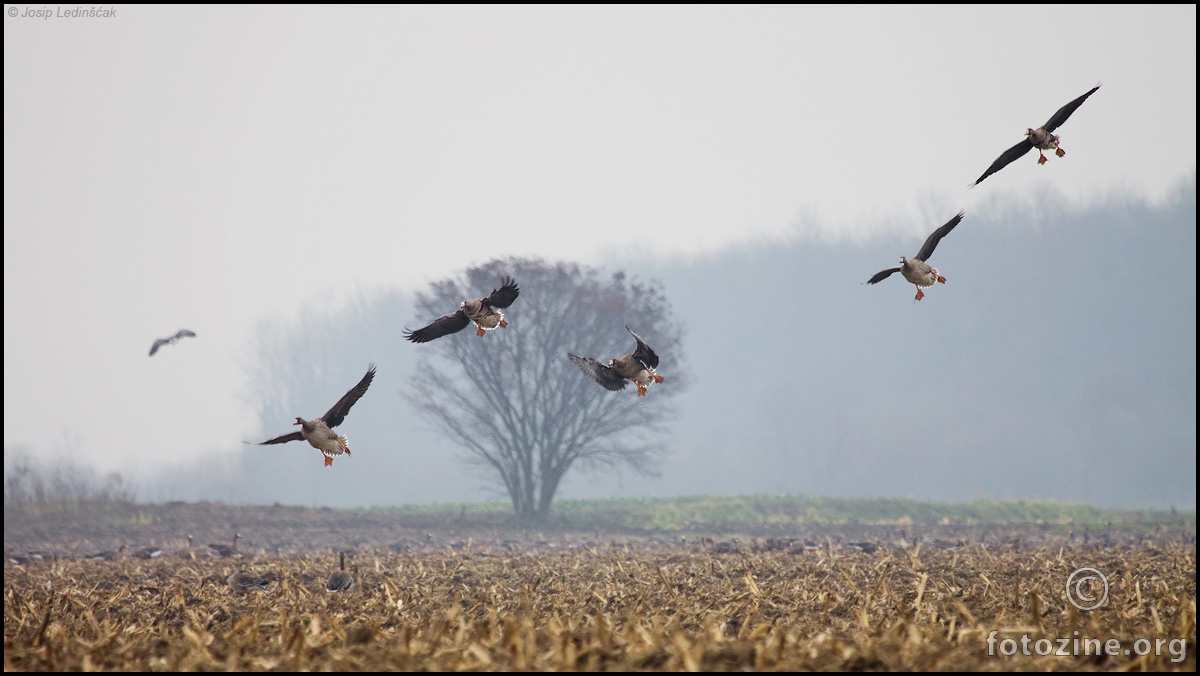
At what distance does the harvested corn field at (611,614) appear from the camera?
4246mm

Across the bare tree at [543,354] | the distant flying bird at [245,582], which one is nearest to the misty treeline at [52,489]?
the bare tree at [543,354]

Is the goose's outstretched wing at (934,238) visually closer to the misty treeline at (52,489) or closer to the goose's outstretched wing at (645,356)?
the goose's outstretched wing at (645,356)

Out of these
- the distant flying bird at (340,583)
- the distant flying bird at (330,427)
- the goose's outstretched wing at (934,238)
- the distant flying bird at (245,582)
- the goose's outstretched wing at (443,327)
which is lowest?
the distant flying bird at (245,582)

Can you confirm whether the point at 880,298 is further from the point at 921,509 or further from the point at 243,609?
the point at 243,609

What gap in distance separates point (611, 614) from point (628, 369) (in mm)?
3021

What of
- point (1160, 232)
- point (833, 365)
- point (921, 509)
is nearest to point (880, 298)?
point (833, 365)

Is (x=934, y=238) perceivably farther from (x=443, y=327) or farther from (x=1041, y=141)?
(x=443, y=327)

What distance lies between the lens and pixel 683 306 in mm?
82562

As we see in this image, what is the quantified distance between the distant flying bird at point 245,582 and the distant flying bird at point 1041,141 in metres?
7.53

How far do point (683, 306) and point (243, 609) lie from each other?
76.4m

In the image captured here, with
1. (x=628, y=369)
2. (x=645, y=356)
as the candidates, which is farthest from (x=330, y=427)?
(x=645, y=356)

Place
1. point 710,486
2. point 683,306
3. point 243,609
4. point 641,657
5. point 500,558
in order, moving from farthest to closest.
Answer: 1. point 683,306
2. point 710,486
3. point 500,558
4. point 243,609
5. point 641,657

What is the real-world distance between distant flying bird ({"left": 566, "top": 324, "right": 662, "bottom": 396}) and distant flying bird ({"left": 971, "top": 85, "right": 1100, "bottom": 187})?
10.9ft

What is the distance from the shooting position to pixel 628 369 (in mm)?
8953
